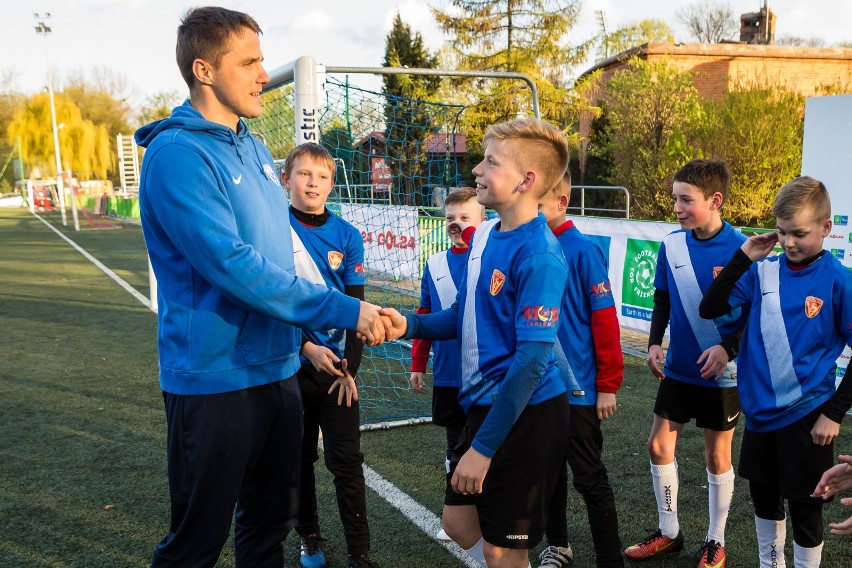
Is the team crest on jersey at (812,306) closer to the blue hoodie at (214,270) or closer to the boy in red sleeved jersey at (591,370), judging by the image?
the boy in red sleeved jersey at (591,370)

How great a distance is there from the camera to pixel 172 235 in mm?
2088

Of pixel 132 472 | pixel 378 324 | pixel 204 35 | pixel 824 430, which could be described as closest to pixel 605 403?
pixel 824 430

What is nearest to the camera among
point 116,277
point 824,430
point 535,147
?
point 535,147

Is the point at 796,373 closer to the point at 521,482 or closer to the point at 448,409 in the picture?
the point at 521,482

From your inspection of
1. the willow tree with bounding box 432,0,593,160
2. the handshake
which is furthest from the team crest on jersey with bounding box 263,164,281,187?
the willow tree with bounding box 432,0,593,160

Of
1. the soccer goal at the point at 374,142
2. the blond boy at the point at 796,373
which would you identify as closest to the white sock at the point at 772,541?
the blond boy at the point at 796,373

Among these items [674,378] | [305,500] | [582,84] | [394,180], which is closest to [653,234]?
[394,180]

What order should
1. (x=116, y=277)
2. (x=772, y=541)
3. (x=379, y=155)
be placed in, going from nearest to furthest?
(x=772, y=541) → (x=379, y=155) → (x=116, y=277)

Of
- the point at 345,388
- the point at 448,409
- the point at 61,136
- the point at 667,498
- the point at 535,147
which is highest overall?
the point at 61,136

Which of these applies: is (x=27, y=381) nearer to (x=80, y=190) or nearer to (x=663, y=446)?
(x=663, y=446)

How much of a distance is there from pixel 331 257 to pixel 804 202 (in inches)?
83.0

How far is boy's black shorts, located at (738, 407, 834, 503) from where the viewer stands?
280 cm

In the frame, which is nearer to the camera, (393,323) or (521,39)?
(393,323)

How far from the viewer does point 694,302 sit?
353 cm
